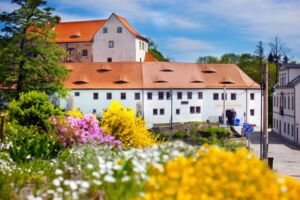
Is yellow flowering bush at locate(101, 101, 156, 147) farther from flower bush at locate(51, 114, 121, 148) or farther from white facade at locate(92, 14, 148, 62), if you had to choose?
white facade at locate(92, 14, 148, 62)

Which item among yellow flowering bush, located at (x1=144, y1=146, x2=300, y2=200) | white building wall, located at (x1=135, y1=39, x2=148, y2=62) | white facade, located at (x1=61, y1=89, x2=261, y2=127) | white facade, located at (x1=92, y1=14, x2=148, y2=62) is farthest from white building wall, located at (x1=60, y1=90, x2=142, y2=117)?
yellow flowering bush, located at (x1=144, y1=146, x2=300, y2=200)

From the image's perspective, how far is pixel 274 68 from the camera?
87.4m

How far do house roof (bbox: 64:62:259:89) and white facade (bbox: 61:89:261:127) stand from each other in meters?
0.82

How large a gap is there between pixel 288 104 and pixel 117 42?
36608 millimetres

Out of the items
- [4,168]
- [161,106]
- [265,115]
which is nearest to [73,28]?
[161,106]

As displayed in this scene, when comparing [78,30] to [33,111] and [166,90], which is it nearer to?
[166,90]

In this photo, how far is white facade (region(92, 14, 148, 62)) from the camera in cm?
8325

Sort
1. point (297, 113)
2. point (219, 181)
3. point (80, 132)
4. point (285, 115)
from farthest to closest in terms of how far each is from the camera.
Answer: point (285, 115), point (297, 113), point (80, 132), point (219, 181)

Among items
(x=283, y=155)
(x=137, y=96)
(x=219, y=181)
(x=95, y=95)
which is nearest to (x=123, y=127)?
(x=219, y=181)

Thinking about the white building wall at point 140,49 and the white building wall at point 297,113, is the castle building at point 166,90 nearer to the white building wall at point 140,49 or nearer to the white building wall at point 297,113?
the white building wall at point 140,49

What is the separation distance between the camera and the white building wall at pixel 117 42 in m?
83.2

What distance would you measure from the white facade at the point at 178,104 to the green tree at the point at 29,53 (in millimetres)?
26708

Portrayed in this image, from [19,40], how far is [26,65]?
286 centimetres

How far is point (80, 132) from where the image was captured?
18.5 metres
